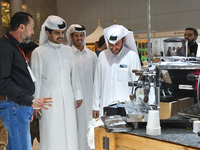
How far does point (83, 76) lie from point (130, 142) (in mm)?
1920

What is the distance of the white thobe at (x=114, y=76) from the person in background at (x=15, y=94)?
2.32ft

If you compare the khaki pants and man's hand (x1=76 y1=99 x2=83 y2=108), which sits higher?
man's hand (x1=76 y1=99 x2=83 y2=108)

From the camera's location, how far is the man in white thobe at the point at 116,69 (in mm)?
2729

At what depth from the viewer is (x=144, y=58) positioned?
8.68 meters

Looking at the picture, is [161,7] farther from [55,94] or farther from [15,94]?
[15,94]

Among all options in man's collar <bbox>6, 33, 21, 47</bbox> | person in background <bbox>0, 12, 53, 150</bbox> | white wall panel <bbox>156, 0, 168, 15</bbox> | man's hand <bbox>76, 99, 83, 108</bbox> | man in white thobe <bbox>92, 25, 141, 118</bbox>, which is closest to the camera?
person in background <bbox>0, 12, 53, 150</bbox>

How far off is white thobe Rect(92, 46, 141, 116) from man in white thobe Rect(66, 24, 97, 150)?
1.81 feet

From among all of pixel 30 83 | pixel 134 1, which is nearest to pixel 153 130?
pixel 30 83

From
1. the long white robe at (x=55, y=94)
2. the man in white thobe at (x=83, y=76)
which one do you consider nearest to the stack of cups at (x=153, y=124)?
the long white robe at (x=55, y=94)

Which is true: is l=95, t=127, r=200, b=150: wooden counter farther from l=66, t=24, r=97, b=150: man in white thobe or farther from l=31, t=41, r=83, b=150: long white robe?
l=66, t=24, r=97, b=150: man in white thobe

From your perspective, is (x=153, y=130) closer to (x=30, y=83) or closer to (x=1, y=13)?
(x=30, y=83)

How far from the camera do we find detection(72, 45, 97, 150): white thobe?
3.35 metres

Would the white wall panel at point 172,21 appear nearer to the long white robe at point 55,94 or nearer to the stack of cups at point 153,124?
the long white robe at point 55,94

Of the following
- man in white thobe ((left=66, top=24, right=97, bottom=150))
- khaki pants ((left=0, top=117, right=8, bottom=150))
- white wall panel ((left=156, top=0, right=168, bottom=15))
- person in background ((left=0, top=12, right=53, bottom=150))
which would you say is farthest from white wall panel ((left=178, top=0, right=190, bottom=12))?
khaki pants ((left=0, top=117, right=8, bottom=150))
